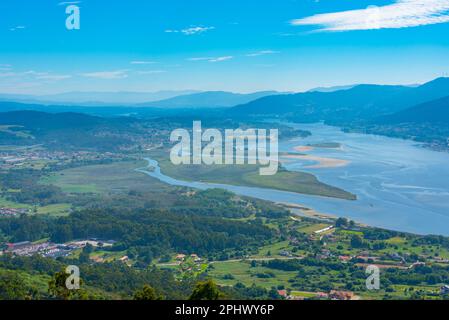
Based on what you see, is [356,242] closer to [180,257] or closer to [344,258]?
[344,258]

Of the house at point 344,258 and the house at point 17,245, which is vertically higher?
the house at point 344,258

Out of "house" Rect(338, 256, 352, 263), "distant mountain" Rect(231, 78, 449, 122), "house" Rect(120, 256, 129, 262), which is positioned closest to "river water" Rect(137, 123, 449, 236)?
"house" Rect(338, 256, 352, 263)

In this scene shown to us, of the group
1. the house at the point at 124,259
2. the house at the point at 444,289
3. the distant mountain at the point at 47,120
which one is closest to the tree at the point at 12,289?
the house at the point at 124,259

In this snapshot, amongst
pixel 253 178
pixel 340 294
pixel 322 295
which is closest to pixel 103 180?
pixel 253 178

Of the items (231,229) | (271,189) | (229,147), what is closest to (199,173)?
(271,189)

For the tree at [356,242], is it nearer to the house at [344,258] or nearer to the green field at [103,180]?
the house at [344,258]
